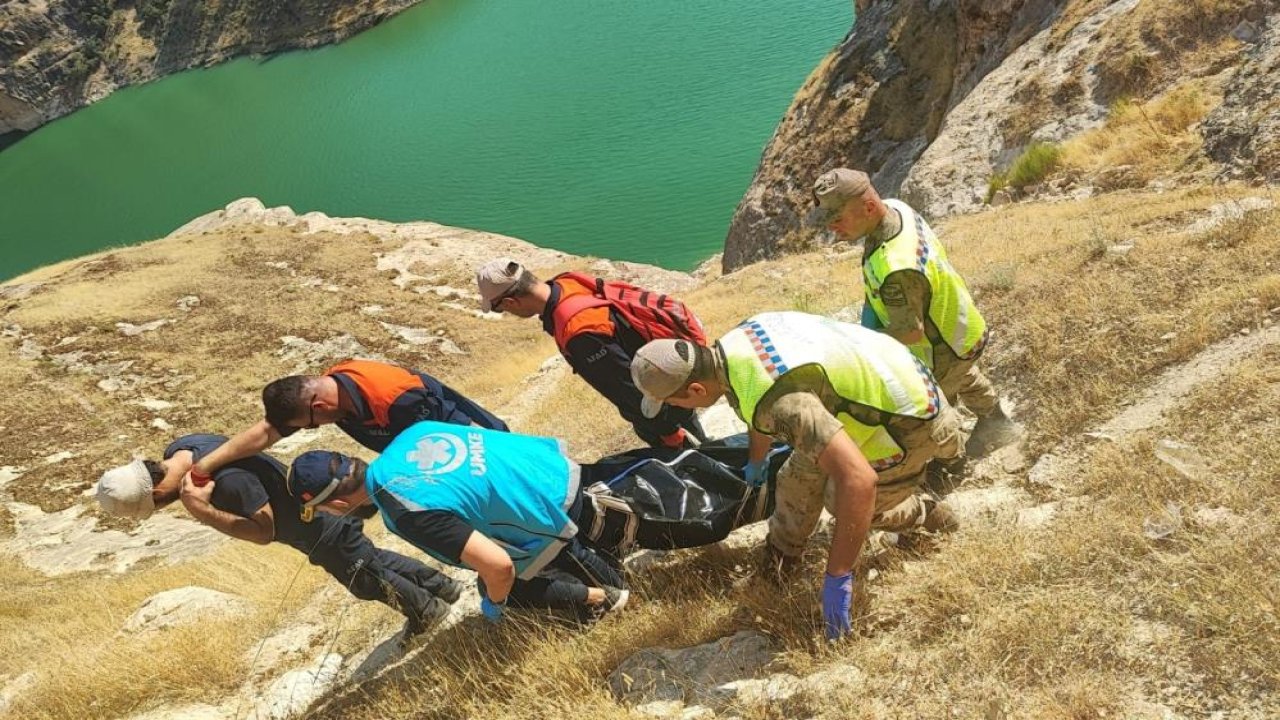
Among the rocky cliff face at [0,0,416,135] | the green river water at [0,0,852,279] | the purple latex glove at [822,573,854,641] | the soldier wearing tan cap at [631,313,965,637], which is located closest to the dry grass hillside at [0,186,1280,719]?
the purple latex glove at [822,573,854,641]

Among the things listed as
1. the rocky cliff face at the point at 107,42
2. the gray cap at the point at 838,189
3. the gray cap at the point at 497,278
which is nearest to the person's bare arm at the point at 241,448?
the gray cap at the point at 497,278

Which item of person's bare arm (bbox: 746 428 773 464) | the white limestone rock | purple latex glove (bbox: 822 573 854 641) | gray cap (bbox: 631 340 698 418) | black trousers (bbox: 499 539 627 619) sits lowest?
the white limestone rock

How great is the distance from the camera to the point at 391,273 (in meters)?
23.5

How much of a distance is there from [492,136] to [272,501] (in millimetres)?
36766

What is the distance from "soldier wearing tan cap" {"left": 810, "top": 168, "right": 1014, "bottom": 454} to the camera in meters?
4.24

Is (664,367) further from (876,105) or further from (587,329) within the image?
(876,105)

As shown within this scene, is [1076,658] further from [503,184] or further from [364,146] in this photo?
[364,146]

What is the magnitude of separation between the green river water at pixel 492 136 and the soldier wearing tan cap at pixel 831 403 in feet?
73.2

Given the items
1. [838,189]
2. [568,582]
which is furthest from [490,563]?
[838,189]

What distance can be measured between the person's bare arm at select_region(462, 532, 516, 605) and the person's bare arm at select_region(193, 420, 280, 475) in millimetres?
1759

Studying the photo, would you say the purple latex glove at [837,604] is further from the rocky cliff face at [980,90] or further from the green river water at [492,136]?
the green river water at [492,136]

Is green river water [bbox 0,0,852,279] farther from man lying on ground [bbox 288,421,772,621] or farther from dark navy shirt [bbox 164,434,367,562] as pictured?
man lying on ground [bbox 288,421,772,621]

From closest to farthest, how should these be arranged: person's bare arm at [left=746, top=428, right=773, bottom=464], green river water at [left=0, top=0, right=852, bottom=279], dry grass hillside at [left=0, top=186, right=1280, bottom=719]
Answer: dry grass hillside at [left=0, top=186, right=1280, bottom=719]
person's bare arm at [left=746, top=428, right=773, bottom=464]
green river water at [left=0, top=0, right=852, bottom=279]

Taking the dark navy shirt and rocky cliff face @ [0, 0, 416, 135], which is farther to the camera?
rocky cliff face @ [0, 0, 416, 135]
